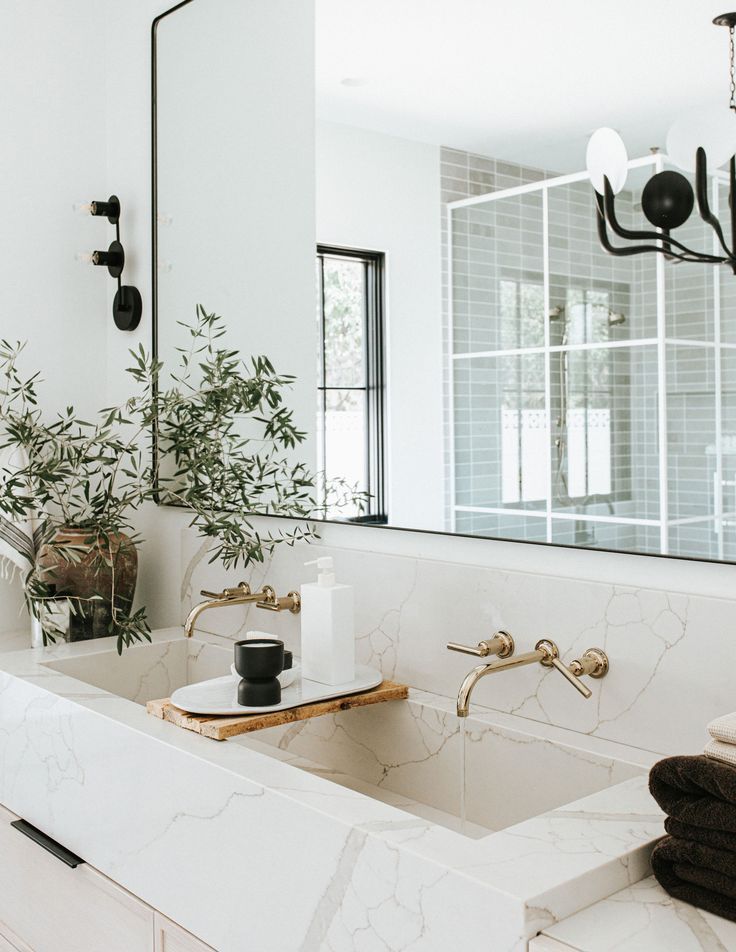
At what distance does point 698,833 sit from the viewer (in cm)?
86

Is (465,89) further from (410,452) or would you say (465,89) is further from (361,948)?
(361,948)

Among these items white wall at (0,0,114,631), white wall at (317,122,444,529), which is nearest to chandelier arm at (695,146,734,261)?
white wall at (317,122,444,529)

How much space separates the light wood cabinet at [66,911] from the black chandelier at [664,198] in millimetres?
1005

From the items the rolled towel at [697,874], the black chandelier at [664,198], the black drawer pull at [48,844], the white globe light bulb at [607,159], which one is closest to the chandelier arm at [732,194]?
the black chandelier at [664,198]

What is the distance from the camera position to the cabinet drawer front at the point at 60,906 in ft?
4.25

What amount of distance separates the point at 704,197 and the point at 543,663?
631 mm

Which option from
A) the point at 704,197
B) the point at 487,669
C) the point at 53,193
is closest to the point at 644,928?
the point at 487,669

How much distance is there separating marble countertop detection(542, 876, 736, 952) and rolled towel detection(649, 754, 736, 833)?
8 cm

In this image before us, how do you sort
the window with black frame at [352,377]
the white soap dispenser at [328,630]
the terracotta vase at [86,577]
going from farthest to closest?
the terracotta vase at [86,577]
the window with black frame at [352,377]
the white soap dispenser at [328,630]

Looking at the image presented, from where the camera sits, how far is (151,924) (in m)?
1.24

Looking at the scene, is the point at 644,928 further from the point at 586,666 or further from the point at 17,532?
the point at 17,532

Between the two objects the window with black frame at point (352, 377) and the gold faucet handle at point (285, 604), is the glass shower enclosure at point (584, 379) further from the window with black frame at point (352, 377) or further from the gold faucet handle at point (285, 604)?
the gold faucet handle at point (285, 604)

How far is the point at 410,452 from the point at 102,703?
0.60m

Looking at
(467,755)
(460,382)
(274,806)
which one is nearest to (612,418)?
(460,382)
